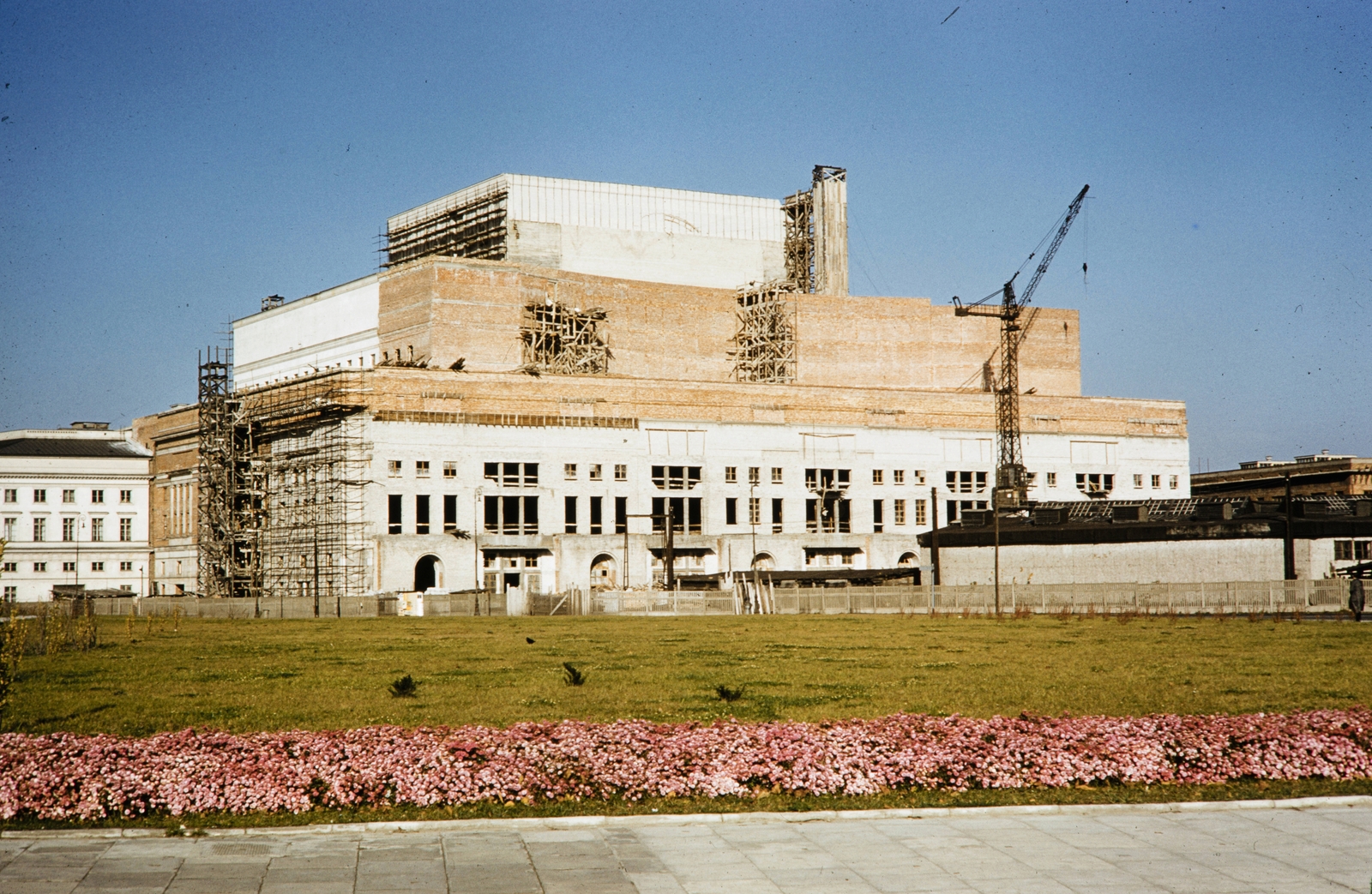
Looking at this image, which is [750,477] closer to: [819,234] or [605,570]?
[605,570]

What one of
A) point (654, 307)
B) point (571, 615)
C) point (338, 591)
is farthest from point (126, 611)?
point (654, 307)

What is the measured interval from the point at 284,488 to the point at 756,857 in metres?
87.4

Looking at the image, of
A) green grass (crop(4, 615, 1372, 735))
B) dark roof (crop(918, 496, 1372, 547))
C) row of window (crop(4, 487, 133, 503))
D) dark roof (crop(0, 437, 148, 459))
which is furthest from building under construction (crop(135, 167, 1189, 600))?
green grass (crop(4, 615, 1372, 735))

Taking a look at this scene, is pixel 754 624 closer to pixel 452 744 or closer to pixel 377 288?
→ pixel 452 744

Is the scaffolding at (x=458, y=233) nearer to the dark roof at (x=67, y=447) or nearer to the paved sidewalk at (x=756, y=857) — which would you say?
the dark roof at (x=67, y=447)

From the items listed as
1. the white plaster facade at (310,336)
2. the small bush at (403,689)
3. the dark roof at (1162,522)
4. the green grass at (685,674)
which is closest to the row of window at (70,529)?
the white plaster facade at (310,336)

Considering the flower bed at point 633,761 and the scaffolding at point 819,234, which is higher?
the scaffolding at point 819,234

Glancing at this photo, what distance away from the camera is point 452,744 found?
56.6 feet

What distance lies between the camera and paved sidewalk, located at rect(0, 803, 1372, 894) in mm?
12867

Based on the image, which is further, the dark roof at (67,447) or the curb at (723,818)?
the dark roof at (67,447)

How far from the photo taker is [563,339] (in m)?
105

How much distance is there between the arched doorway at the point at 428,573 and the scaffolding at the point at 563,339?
18509 mm

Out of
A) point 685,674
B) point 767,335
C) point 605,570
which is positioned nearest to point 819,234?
point 767,335

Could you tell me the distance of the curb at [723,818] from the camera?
49.1 feet
